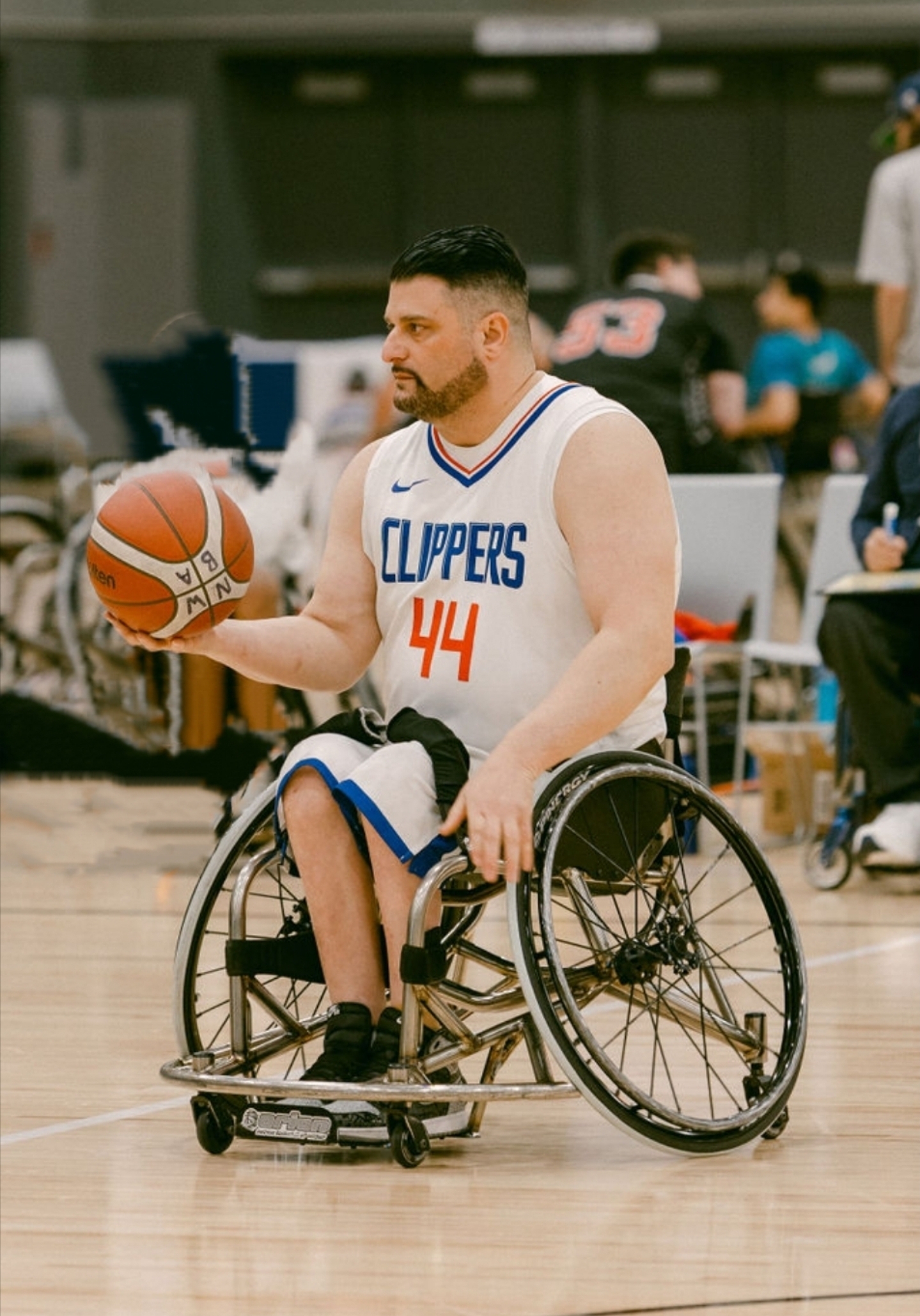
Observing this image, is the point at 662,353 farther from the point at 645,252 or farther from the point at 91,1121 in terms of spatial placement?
the point at 91,1121

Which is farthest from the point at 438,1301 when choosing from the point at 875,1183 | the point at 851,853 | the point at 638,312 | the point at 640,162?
the point at 640,162

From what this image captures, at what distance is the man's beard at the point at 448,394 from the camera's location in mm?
2830

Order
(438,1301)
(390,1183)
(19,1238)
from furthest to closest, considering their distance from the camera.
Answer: (390,1183) → (19,1238) → (438,1301)

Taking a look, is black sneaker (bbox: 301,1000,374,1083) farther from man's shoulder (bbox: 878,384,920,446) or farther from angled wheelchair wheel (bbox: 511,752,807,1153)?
man's shoulder (bbox: 878,384,920,446)

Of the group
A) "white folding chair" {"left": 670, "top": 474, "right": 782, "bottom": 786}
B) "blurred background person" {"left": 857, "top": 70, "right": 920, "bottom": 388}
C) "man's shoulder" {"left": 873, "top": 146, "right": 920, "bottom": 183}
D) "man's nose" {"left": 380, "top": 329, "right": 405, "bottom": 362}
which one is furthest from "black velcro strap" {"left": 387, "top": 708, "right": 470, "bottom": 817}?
"man's shoulder" {"left": 873, "top": 146, "right": 920, "bottom": 183}

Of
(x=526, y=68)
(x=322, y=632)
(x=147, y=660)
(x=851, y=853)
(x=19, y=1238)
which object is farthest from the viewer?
(x=526, y=68)

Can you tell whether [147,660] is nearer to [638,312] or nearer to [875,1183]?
[638,312]

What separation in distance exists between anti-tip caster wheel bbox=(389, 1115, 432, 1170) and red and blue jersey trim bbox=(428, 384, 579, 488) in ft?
2.62

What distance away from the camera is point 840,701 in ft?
17.9

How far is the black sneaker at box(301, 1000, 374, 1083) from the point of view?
105 inches

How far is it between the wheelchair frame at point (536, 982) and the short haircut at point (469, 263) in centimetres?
62

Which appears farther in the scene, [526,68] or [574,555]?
[526,68]

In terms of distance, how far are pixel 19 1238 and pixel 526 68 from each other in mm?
11003

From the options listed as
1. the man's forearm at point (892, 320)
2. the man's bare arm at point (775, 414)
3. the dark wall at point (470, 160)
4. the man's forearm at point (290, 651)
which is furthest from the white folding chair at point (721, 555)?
the dark wall at point (470, 160)
